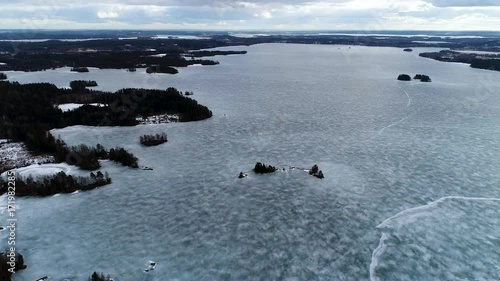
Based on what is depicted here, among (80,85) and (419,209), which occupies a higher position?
(80,85)

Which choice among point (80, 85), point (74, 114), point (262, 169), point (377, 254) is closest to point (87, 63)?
point (80, 85)

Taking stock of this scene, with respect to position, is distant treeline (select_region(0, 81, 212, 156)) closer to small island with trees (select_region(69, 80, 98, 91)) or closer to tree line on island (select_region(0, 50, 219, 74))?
small island with trees (select_region(69, 80, 98, 91))

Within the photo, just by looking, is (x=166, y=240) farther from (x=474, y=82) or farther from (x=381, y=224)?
(x=474, y=82)

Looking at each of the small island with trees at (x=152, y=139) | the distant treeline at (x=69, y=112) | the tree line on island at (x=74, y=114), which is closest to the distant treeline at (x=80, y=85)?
the tree line on island at (x=74, y=114)

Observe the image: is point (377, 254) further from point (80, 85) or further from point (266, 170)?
point (80, 85)

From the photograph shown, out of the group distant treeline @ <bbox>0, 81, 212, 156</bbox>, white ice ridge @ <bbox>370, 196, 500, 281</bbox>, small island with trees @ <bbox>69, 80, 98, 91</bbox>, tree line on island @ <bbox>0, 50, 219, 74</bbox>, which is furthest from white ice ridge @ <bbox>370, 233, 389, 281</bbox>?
tree line on island @ <bbox>0, 50, 219, 74</bbox>
